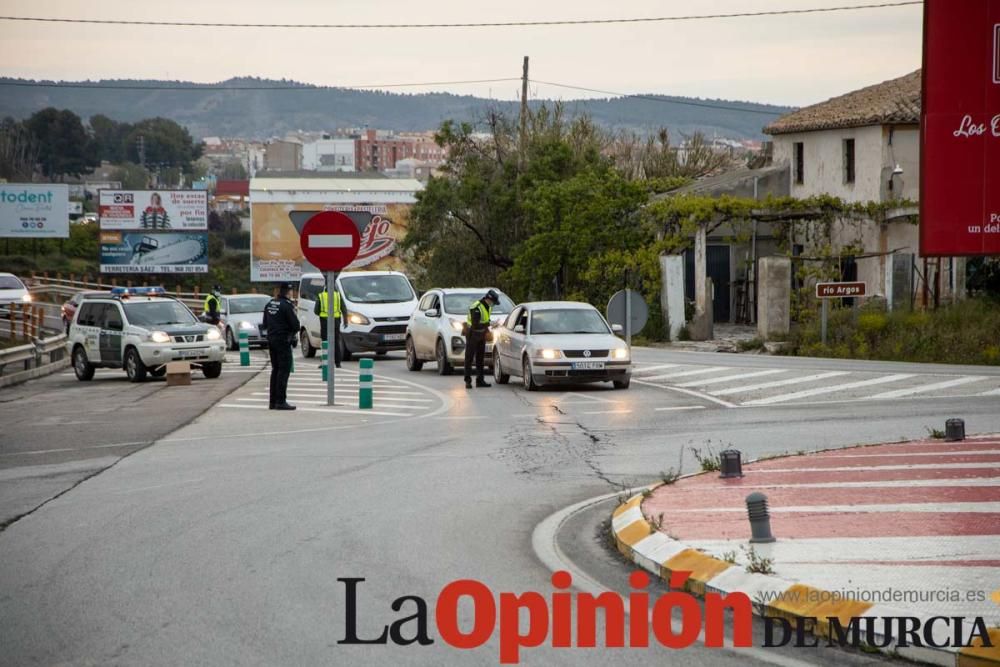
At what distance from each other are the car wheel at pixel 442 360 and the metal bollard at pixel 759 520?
1963 centimetres

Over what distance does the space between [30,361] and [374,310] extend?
8213 millimetres

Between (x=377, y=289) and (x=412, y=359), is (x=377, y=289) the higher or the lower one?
the higher one

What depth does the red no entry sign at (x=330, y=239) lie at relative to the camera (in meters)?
21.0

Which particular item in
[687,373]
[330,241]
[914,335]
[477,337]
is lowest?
[687,373]

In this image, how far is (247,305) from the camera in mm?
44250

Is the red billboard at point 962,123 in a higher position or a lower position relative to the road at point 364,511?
higher

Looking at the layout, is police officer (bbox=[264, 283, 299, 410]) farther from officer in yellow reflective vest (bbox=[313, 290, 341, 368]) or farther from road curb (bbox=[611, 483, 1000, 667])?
road curb (bbox=[611, 483, 1000, 667])

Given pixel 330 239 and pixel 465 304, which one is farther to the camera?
pixel 465 304

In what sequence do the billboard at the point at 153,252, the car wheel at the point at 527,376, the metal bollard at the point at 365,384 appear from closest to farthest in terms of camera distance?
1. the metal bollard at the point at 365,384
2. the car wheel at the point at 527,376
3. the billboard at the point at 153,252

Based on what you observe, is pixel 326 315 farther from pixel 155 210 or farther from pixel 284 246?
pixel 284 246

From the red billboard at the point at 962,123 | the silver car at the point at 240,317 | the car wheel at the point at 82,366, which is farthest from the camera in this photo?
the silver car at the point at 240,317

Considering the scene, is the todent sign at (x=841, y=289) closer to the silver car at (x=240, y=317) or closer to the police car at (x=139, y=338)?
the police car at (x=139, y=338)

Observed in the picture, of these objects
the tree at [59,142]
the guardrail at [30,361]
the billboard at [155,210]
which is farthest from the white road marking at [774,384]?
the tree at [59,142]

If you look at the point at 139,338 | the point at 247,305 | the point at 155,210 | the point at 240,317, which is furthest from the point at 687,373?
the point at 155,210
